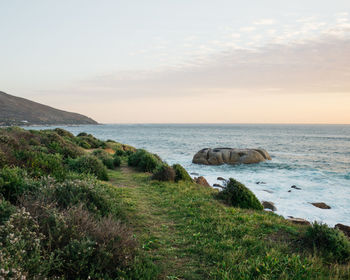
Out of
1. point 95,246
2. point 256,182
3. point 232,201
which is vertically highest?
point 95,246

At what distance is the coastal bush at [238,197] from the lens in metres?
10.1

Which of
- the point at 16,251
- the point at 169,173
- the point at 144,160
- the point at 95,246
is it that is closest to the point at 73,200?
the point at 95,246

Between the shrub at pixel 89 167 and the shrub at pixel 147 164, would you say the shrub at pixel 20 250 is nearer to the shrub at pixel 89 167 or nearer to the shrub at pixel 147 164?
the shrub at pixel 89 167

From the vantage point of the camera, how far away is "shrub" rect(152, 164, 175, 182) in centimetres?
1337

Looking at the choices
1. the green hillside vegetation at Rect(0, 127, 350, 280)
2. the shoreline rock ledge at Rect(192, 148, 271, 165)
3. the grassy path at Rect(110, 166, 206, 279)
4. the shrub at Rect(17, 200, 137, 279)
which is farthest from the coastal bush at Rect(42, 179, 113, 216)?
the shoreline rock ledge at Rect(192, 148, 271, 165)

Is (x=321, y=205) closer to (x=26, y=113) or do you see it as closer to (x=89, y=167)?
(x=89, y=167)

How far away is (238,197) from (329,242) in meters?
5.04

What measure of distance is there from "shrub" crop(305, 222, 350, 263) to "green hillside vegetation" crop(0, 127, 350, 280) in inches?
0.8

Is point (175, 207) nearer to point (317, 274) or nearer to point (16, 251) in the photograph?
point (317, 274)

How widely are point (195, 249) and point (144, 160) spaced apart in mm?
12257

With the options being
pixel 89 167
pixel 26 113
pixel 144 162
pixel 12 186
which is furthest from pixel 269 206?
pixel 26 113

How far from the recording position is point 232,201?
400 inches

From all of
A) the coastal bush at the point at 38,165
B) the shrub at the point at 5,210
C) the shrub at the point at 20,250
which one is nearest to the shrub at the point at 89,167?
the coastal bush at the point at 38,165

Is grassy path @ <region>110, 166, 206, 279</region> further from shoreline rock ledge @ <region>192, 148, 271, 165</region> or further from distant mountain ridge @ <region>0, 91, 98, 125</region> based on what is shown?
distant mountain ridge @ <region>0, 91, 98, 125</region>
